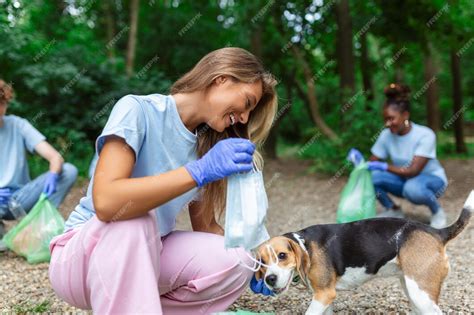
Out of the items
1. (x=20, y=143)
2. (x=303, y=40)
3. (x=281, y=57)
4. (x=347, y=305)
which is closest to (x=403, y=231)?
(x=347, y=305)

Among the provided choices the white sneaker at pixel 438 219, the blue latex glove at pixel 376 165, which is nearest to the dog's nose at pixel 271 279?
the blue latex glove at pixel 376 165

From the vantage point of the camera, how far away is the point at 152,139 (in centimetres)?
238

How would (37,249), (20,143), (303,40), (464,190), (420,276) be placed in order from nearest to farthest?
(420,276)
(37,249)
(20,143)
(464,190)
(303,40)

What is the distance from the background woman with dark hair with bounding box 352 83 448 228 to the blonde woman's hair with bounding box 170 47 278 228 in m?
2.89

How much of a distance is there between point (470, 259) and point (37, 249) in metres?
3.53

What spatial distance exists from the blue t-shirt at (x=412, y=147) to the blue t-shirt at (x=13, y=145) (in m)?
3.49

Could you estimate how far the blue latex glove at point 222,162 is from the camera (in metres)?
2.08

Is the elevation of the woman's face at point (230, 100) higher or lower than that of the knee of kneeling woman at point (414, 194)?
higher

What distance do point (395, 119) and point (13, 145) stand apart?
3660mm

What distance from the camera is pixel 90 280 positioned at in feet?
7.28

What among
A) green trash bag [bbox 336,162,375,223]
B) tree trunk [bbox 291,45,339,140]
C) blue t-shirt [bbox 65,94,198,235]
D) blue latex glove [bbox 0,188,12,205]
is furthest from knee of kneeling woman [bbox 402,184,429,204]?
tree trunk [bbox 291,45,339,140]

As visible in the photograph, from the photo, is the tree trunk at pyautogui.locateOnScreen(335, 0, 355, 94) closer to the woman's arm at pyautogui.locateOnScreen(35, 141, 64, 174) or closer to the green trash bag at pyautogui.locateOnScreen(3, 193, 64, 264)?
the woman's arm at pyautogui.locateOnScreen(35, 141, 64, 174)

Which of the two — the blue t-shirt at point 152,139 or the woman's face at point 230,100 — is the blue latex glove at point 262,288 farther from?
the woman's face at point 230,100

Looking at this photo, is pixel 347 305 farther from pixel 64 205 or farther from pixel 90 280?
pixel 64 205
